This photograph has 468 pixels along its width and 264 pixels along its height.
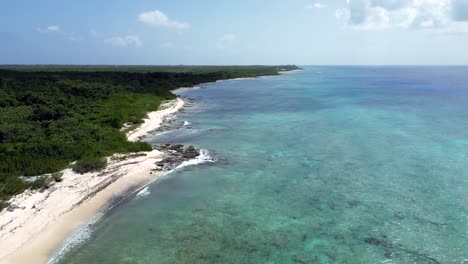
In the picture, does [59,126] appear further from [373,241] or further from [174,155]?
[373,241]

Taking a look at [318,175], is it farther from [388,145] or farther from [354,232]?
[388,145]

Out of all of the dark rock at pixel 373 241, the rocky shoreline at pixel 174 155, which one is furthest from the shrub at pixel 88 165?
the dark rock at pixel 373 241

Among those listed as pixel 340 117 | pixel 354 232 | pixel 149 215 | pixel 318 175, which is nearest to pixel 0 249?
pixel 149 215

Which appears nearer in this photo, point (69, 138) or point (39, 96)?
point (69, 138)

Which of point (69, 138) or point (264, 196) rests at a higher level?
point (69, 138)

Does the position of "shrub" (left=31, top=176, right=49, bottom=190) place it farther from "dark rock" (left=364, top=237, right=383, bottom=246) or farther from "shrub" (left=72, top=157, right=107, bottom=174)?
"dark rock" (left=364, top=237, right=383, bottom=246)

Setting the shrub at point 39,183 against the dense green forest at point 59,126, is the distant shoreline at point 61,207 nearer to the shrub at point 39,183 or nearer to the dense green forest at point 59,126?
the shrub at point 39,183
